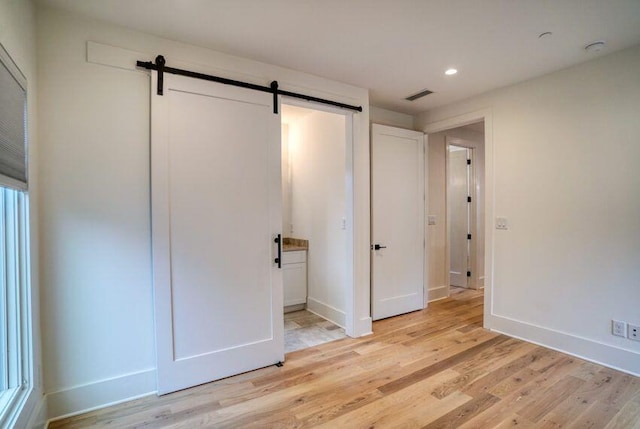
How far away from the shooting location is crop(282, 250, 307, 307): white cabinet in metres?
4.09

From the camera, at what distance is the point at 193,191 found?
2.40 meters

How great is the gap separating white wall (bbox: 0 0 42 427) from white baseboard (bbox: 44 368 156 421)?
17 cm

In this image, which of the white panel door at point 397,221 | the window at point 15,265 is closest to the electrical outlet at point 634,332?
the white panel door at point 397,221

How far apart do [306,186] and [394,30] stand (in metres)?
2.39

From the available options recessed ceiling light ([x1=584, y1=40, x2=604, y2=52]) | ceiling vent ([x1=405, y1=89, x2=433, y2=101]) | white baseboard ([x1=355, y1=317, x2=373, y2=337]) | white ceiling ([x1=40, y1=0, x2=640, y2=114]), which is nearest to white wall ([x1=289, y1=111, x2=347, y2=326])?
white baseboard ([x1=355, y1=317, x2=373, y2=337])

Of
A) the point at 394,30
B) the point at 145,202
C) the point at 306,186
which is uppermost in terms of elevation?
the point at 394,30

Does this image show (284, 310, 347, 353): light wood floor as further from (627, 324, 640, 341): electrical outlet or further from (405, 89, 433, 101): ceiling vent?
(405, 89, 433, 101): ceiling vent

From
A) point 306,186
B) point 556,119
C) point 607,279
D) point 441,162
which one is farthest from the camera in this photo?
point 441,162

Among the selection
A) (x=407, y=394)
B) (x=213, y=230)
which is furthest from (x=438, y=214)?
(x=213, y=230)

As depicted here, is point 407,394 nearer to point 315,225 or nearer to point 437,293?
point 315,225

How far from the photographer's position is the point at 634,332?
8.21 ft

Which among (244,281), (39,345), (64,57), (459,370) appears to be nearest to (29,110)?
(64,57)

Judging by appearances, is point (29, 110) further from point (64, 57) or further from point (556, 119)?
point (556, 119)

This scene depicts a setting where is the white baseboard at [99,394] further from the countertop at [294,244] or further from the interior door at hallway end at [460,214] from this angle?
the interior door at hallway end at [460,214]
